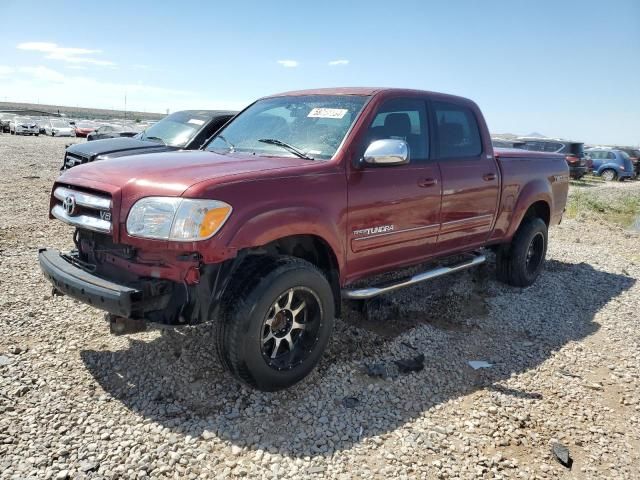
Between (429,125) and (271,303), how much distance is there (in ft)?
7.56

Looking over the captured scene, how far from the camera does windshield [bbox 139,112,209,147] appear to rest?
8.12m

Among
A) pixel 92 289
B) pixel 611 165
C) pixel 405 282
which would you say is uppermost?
pixel 611 165

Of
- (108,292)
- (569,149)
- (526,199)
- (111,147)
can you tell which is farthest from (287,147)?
(569,149)

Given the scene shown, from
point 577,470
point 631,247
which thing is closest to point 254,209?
point 577,470

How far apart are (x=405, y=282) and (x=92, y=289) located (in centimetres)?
226

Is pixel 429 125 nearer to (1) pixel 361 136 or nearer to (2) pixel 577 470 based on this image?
(1) pixel 361 136

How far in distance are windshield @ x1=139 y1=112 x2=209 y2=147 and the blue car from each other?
925 inches

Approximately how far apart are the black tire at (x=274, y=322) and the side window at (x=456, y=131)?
1923 mm

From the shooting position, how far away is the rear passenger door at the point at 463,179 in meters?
4.48

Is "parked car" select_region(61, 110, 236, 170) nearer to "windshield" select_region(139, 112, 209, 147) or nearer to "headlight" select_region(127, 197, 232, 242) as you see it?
"windshield" select_region(139, 112, 209, 147)

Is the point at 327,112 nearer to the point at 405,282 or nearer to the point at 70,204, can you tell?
the point at 405,282

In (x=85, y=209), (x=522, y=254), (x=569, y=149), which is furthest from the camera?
(x=569, y=149)

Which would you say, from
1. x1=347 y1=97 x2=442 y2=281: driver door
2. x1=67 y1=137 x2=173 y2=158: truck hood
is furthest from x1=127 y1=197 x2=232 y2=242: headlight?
x1=67 y1=137 x2=173 y2=158: truck hood

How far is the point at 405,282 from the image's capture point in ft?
13.2
